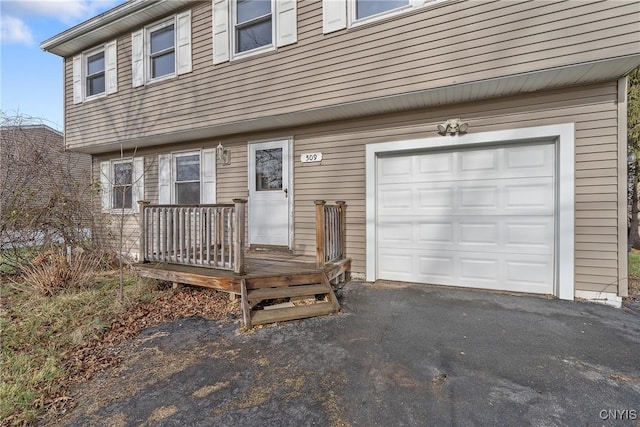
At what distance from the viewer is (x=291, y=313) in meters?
3.21

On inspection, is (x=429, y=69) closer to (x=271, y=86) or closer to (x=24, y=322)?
(x=271, y=86)

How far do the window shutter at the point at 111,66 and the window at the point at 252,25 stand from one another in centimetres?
344

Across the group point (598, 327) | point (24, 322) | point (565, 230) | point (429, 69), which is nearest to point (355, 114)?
point (429, 69)

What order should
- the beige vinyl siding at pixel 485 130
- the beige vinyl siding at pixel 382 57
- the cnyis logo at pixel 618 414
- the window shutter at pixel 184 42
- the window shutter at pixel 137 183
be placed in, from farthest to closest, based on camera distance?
the window shutter at pixel 137 183
the window shutter at pixel 184 42
the beige vinyl siding at pixel 485 130
the beige vinyl siding at pixel 382 57
the cnyis logo at pixel 618 414

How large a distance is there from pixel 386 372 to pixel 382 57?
391cm

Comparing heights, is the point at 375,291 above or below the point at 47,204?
below

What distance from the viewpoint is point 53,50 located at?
7.14 metres

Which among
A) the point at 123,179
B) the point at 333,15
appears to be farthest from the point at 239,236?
the point at 123,179

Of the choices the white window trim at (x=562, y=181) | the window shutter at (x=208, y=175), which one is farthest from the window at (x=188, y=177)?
the white window trim at (x=562, y=181)

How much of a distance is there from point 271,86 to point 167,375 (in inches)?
168

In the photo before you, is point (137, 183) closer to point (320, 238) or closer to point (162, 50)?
point (162, 50)

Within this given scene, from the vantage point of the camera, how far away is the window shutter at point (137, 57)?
625 centimetres

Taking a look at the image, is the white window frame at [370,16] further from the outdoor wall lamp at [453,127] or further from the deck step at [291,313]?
the deck step at [291,313]

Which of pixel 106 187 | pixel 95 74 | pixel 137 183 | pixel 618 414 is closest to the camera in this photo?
pixel 618 414
